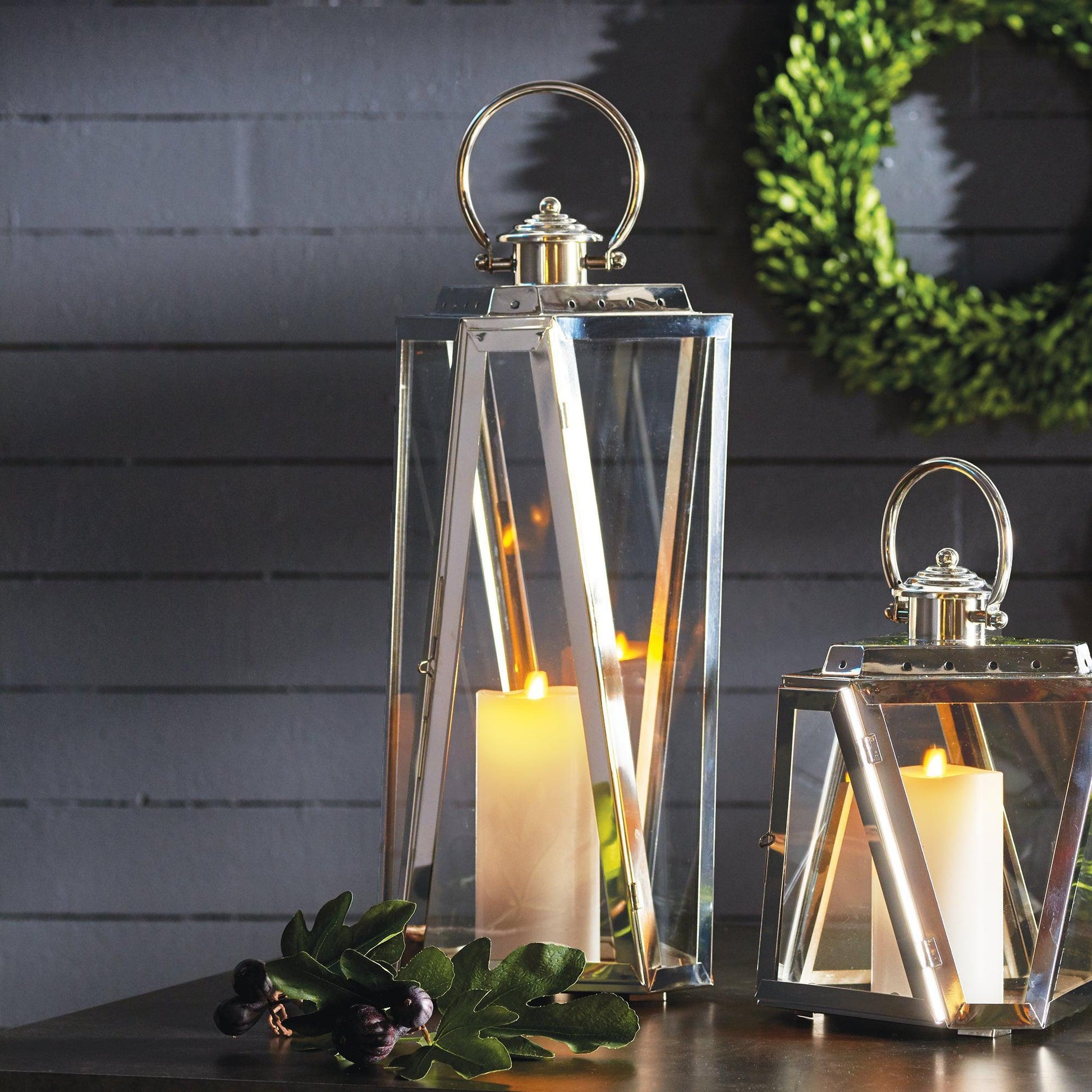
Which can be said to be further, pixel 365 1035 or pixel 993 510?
pixel 993 510

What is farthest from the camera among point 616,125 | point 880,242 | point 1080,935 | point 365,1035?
point 880,242

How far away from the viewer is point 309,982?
0.67 metres

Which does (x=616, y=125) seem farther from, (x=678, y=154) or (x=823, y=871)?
(x=823, y=871)

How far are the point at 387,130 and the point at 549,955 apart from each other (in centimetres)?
78

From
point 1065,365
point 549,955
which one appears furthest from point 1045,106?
point 549,955

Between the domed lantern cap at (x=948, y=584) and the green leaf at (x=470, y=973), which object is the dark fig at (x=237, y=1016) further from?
the domed lantern cap at (x=948, y=584)

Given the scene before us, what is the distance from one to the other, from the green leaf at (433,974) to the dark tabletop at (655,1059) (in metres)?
0.04

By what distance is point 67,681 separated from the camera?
1.18 metres

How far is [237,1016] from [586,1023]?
182 mm

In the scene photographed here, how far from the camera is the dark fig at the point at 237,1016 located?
2.24 feet

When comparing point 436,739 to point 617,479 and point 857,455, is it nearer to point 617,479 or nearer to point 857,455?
point 617,479

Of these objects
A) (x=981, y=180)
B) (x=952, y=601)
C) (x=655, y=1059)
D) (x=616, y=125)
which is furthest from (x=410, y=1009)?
(x=981, y=180)

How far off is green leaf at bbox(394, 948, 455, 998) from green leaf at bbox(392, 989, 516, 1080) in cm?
1

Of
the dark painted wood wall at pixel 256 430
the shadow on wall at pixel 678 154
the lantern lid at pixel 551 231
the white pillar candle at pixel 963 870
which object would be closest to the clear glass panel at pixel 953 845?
the white pillar candle at pixel 963 870
